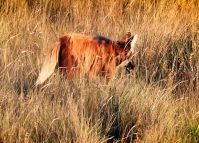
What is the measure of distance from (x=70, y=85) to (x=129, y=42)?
3.94ft

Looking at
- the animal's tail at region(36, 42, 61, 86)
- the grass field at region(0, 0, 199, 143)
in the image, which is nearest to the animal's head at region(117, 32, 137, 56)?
the grass field at region(0, 0, 199, 143)

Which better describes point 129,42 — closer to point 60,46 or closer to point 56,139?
point 60,46

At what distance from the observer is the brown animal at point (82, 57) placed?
15.2ft

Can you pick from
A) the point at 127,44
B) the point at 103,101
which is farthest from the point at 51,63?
the point at 103,101

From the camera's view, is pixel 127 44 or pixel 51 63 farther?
pixel 127 44

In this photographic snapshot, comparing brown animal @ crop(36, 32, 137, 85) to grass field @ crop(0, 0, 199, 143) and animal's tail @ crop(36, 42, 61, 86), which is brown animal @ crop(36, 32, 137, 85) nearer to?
animal's tail @ crop(36, 42, 61, 86)

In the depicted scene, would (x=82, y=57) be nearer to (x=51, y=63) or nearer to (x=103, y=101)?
(x=51, y=63)

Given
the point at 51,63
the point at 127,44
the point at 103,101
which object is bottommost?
the point at 103,101

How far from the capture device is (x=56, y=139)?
3.30m

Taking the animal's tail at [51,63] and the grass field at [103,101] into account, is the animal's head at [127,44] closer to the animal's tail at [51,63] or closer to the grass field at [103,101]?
the grass field at [103,101]

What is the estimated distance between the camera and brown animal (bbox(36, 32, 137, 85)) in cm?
462

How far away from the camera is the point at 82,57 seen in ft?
15.6

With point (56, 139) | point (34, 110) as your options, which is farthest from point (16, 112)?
point (56, 139)

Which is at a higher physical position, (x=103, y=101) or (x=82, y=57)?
(x=82, y=57)
